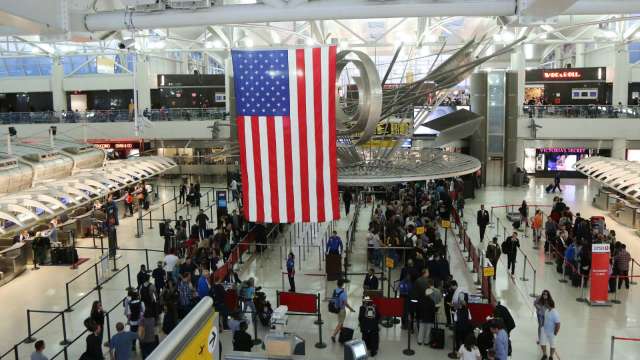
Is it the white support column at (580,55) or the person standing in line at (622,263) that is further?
the white support column at (580,55)

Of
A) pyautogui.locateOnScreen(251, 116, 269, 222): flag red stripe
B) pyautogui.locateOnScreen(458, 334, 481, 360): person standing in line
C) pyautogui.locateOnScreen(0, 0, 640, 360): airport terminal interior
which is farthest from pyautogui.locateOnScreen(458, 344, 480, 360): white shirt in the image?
pyautogui.locateOnScreen(251, 116, 269, 222): flag red stripe

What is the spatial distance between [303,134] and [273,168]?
785 mm

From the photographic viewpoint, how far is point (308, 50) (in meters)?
8.65

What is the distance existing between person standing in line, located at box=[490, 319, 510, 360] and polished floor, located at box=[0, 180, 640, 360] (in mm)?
1492

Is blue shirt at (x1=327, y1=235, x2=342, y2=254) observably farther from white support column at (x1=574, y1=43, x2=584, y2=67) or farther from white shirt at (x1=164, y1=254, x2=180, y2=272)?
white support column at (x1=574, y1=43, x2=584, y2=67)

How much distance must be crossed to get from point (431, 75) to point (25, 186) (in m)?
13.9

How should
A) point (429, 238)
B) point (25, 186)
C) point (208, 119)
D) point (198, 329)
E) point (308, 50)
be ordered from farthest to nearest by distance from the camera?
point (208, 119)
point (25, 186)
point (429, 238)
point (308, 50)
point (198, 329)

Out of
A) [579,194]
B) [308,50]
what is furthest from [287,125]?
[579,194]

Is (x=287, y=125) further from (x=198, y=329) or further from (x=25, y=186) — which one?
(x=25, y=186)

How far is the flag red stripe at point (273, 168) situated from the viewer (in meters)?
9.02

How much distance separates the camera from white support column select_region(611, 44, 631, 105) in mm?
35188

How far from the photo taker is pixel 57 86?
135ft

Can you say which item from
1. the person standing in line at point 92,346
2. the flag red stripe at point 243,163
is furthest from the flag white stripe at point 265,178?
the person standing in line at point 92,346

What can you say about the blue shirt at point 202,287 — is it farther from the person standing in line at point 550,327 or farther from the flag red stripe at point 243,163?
the person standing in line at point 550,327
